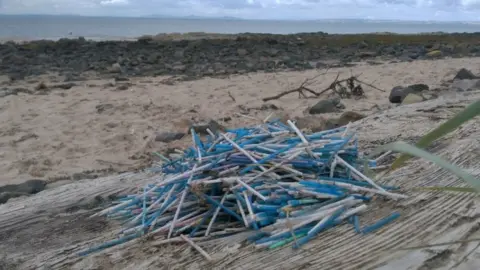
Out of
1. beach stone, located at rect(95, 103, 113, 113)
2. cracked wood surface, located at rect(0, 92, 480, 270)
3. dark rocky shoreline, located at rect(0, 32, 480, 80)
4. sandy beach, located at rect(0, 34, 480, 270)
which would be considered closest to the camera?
cracked wood surface, located at rect(0, 92, 480, 270)

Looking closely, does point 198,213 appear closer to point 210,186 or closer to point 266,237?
point 210,186

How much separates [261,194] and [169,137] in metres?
2.96

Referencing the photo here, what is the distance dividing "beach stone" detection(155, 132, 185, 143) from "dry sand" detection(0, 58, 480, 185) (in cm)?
11

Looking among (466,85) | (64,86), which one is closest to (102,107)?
(64,86)

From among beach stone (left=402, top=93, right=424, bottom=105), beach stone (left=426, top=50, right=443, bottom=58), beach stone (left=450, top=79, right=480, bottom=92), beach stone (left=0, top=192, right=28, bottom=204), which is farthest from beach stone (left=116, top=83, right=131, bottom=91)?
beach stone (left=426, top=50, right=443, bottom=58)

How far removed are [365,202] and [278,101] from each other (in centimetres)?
477

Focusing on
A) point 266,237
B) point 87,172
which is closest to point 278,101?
point 87,172

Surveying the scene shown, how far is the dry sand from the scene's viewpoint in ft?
15.4

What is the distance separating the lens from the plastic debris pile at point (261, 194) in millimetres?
2123

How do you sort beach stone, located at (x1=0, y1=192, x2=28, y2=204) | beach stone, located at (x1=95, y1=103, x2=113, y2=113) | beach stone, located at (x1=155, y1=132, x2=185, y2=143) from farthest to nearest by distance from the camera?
beach stone, located at (x1=95, y1=103, x2=113, y2=113), beach stone, located at (x1=155, y1=132, x2=185, y2=143), beach stone, located at (x1=0, y1=192, x2=28, y2=204)

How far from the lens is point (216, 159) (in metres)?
2.53

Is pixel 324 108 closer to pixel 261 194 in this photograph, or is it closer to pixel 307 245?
pixel 261 194

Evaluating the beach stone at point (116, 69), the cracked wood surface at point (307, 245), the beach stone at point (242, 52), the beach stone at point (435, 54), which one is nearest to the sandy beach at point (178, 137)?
the cracked wood surface at point (307, 245)

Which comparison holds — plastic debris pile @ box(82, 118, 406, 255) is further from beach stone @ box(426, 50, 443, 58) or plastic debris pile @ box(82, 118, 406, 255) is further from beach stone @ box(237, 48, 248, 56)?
beach stone @ box(426, 50, 443, 58)
